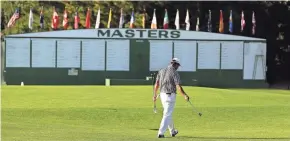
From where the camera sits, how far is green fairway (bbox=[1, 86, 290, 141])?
1588 centimetres

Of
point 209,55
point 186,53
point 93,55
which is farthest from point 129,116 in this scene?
point 209,55

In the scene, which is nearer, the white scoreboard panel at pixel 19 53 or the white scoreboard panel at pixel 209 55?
the white scoreboard panel at pixel 19 53

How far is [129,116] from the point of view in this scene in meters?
21.8

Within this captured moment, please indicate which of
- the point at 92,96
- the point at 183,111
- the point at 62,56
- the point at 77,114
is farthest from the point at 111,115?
the point at 62,56

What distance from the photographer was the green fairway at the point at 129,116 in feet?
52.1

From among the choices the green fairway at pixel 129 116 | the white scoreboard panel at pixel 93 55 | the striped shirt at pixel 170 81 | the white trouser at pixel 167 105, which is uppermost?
the white scoreboard panel at pixel 93 55

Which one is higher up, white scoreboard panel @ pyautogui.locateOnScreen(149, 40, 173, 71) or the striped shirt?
white scoreboard panel @ pyautogui.locateOnScreen(149, 40, 173, 71)

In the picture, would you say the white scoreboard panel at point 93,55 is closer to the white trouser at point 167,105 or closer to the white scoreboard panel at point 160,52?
the white scoreboard panel at point 160,52

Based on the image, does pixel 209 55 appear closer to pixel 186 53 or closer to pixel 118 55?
pixel 186 53

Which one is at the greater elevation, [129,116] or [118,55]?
[118,55]

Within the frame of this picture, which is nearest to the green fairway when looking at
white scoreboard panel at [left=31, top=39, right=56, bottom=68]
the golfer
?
the golfer

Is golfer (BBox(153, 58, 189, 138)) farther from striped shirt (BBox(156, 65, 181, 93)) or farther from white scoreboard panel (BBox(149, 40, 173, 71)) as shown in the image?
white scoreboard panel (BBox(149, 40, 173, 71))

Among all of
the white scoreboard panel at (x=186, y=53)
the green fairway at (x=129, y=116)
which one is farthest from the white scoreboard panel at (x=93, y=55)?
the green fairway at (x=129, y=116)

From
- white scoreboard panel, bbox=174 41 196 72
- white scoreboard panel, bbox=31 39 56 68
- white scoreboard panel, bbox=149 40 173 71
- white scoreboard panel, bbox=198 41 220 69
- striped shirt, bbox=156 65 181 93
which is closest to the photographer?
striped shirt, bbox=156 65 181 93
